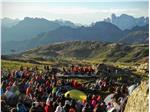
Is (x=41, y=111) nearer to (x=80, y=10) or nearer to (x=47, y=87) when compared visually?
(x=47, y=87)

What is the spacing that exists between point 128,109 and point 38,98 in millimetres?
16051

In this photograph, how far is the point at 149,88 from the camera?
16.5 m

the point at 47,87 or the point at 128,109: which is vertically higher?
the point at 128,109

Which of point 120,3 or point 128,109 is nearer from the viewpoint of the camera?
point 128,109

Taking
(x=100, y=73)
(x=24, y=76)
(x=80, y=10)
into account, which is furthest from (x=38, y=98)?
(x=100, y=73)

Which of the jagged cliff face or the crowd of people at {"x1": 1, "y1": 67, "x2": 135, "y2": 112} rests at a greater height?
the jagged cliff face

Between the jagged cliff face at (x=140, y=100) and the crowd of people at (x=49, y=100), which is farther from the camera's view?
the crowd of people at (x=49, y=100)

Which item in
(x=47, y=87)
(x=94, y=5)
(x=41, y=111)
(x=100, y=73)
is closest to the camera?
(x=94, y=5)

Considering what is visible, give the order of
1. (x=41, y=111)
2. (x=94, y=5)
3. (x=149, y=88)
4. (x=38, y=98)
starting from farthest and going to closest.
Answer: (x=38, y=98)
(x=41, y=111)
(x=94, y=5)
(x=149, y=88)

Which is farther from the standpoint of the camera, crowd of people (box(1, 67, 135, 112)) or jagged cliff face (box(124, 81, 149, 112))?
crowd of people (box(1, 67, 135, 112))

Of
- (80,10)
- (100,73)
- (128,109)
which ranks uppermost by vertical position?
(80,10)

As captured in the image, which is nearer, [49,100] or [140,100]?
[140,100]

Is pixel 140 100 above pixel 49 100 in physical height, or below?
above

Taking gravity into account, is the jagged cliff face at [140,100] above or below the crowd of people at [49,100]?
above
